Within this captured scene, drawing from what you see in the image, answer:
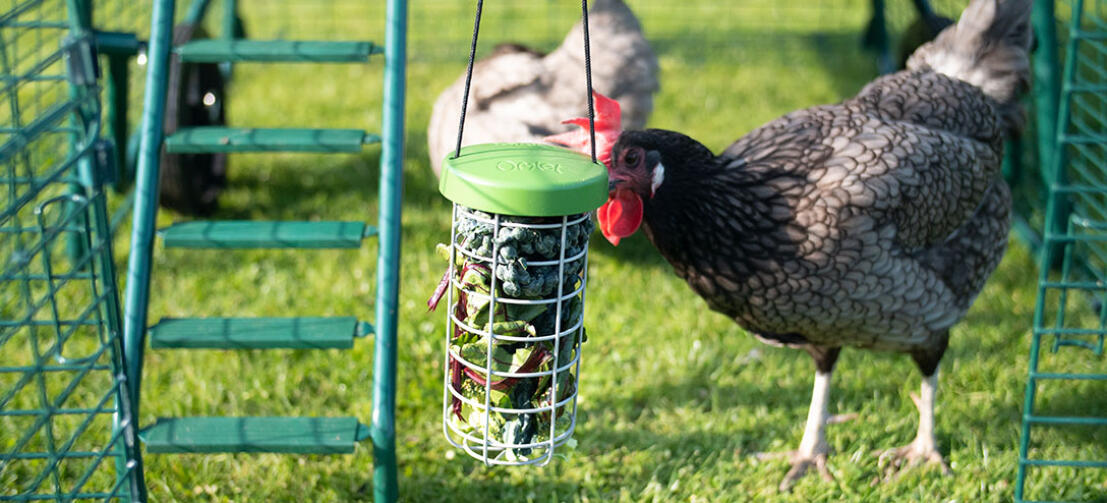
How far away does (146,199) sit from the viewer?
9.76 feet

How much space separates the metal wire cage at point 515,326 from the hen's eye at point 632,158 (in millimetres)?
487

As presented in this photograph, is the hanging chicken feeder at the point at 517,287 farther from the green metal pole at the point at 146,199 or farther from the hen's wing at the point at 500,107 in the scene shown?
the hen's wing at the point at 500,107

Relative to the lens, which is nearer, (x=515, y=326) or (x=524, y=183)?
(x=524, y=183)

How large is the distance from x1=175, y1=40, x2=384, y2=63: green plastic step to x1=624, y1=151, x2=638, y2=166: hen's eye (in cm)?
92

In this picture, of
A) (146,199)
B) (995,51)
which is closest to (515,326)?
(146,199)

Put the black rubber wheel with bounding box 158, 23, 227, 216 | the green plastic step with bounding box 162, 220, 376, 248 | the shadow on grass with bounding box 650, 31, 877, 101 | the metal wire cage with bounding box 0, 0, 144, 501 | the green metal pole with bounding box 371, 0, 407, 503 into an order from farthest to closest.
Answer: the shadow on grass with bounding box 650, 31, 877, 101
the black rubber wheel with bounding box 158, 23, 227, 216
the green plastic step with bounding box 162, 220, 376, 248
the green metal pole with bounding box 371, 0, 407, 503
the metal wire cage with bounding box 0, 0, 144, 501

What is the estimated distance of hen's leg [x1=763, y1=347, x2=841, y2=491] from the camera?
3.36 metres

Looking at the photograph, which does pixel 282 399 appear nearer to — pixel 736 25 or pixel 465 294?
pixel 465 294

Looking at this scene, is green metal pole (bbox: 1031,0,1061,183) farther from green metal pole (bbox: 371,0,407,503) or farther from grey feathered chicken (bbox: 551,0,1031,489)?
green metal pole (bbox: 371,0,407,503)

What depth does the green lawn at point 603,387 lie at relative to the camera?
3.23 meters

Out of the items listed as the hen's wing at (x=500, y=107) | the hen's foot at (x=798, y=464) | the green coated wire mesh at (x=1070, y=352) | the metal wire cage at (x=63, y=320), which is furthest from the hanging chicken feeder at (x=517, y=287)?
the hen's wing at (x=500, y=107)

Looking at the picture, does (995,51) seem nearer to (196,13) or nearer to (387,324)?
(387,324)

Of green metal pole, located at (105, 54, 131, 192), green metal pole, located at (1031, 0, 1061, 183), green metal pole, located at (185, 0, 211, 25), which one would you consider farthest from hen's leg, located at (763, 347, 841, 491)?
green metal pole, located at (185, 0, 211, 25)

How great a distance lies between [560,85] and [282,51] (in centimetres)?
152
